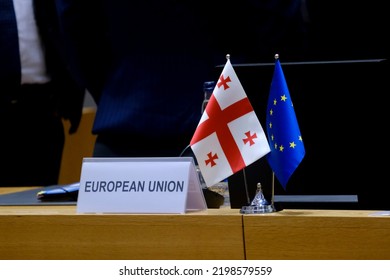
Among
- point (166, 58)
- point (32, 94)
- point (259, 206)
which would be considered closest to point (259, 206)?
point (259, 206)

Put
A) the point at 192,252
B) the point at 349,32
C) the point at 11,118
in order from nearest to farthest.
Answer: the point at 192,252 < the point at 349,32 < the point at 11,118

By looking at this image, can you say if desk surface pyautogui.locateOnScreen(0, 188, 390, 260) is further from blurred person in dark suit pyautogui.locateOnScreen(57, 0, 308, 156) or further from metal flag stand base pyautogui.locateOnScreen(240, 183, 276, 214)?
blurred person in dark suit pyautogui.locateOnScreen(57, 0, 308, 156)

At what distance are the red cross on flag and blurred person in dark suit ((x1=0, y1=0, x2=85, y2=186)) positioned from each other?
1692 mm

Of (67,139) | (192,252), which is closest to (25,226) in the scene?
(192,252)

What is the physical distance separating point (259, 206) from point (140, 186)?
215 mm

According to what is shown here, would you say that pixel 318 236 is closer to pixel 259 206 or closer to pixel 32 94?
pixel 259 206

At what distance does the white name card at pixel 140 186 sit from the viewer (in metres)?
1.59

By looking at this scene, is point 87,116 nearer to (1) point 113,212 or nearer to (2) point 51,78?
(2) point 51,78

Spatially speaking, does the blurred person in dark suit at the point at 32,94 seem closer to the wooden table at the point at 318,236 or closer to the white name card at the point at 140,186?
the white name card at the point at 140,186

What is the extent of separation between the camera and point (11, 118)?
3342mm

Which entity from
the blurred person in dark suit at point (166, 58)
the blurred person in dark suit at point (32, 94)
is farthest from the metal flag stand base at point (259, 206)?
the blurred person in dark suit at point (32, 94)

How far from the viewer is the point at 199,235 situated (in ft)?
5.17

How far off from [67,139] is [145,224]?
2783 millimetres
